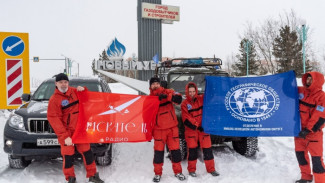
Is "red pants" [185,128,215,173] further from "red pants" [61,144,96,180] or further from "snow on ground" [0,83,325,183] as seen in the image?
"red pants" [61,144,96,180]

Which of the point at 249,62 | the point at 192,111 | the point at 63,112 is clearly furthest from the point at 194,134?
the point at 249,62

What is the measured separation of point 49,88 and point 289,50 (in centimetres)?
3657

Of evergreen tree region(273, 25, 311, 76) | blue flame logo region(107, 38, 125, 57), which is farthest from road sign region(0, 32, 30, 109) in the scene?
evergreen tree region(273, 25, 311, 76)

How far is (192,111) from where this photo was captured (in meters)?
4.42

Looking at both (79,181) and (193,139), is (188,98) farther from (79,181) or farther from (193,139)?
(79,181)

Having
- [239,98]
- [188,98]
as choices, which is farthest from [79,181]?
[239,98]

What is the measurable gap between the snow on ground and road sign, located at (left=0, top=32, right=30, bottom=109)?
1498 mm

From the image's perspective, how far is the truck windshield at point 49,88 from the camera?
5.23m

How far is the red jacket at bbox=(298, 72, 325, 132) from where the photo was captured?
146 inches

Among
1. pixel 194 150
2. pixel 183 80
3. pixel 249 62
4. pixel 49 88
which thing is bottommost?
pixel 194 150

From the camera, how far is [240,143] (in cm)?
550

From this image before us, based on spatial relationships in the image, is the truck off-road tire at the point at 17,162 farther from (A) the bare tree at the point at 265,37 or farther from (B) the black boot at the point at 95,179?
(A) the bare tree at the point at 265,37

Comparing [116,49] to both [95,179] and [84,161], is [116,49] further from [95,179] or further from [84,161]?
[95,179]

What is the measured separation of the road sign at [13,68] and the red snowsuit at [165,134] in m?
4.14
